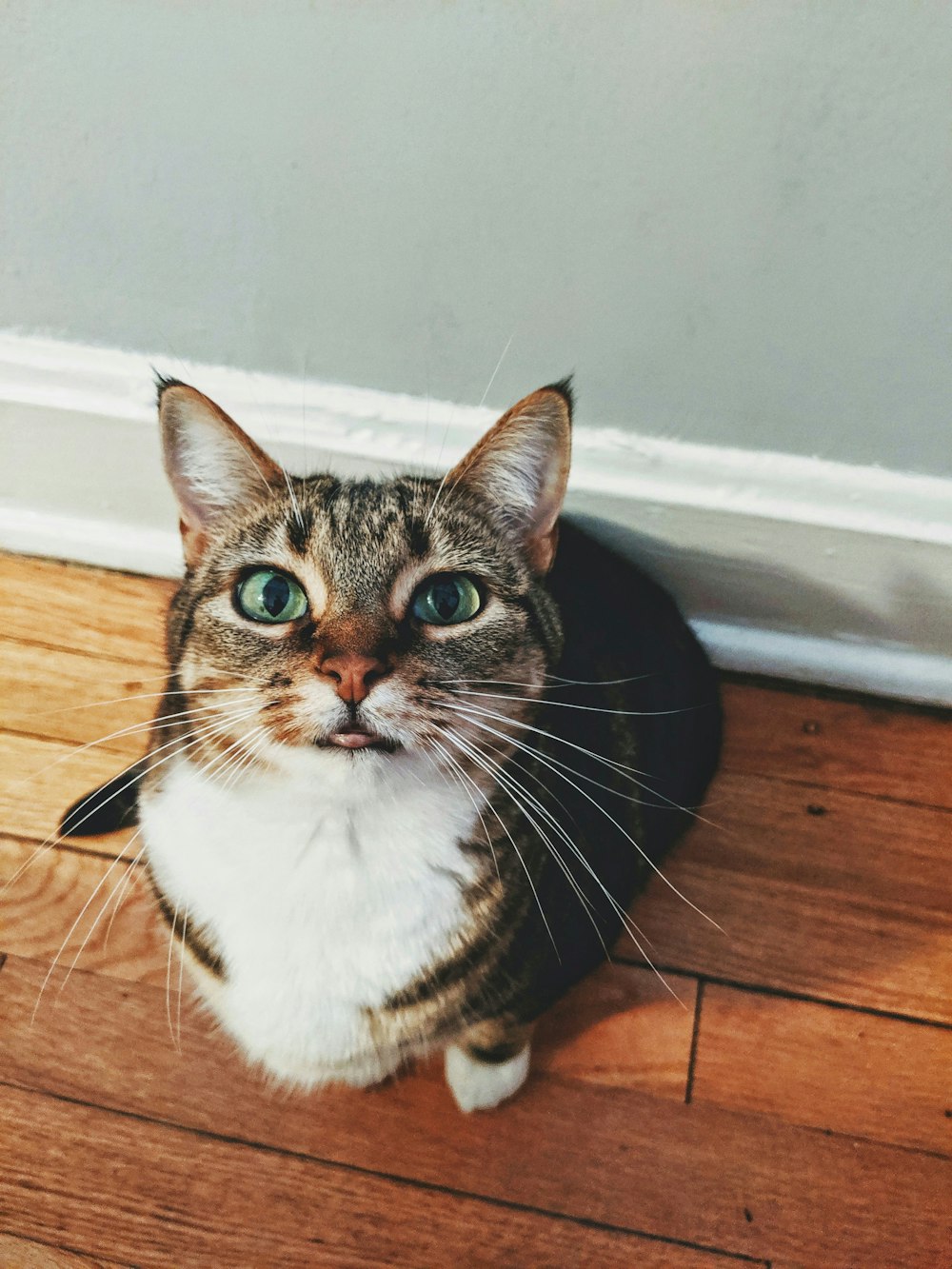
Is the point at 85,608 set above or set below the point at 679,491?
below

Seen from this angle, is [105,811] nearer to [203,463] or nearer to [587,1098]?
[203,463]

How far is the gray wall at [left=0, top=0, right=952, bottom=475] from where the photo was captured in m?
0.83

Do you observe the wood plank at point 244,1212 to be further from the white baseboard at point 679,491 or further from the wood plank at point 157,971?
the white baseboard at point 679,491

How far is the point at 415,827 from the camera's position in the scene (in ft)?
2.57

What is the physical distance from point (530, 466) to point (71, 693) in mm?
851

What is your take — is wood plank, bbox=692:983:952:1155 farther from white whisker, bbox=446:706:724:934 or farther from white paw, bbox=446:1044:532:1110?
white paw, bbox=446:1044:532:1110

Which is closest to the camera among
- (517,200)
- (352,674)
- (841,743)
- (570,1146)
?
(352,674)

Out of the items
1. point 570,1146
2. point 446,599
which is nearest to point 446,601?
point 446,599

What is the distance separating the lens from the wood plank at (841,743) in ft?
4.22

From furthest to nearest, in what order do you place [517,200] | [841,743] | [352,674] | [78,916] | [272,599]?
[841,743], [78,916], [517,200], [272,599], [352,674]

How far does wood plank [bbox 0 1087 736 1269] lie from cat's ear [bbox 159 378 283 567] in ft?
2.24

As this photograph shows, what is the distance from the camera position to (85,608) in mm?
1394

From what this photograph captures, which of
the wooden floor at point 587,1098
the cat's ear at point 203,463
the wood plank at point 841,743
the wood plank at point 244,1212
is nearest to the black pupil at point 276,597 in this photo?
the cat's ear at point 203,463

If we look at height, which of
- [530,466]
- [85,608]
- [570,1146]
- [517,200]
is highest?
[517,200]
